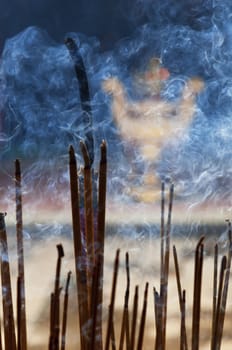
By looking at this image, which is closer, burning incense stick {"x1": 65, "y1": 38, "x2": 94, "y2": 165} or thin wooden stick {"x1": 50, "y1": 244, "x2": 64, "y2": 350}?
thin wooden stick {"x1": 50, "y1": 244, "x2": 64, "y2": 350}

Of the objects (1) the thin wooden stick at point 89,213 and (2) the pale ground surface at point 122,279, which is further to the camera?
(2) the pale ground surface at point 122,279

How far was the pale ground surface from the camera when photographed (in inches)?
55.9

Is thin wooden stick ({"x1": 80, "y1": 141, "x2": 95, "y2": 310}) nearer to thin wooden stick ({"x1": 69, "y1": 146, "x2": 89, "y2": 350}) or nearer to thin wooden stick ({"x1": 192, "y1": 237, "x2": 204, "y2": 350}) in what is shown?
thin wooden stick ({"x1": 69, "y1": 146, "x2": 89, "y2": 350})

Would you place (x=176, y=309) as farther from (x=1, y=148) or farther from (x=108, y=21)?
(x=108, y=21)

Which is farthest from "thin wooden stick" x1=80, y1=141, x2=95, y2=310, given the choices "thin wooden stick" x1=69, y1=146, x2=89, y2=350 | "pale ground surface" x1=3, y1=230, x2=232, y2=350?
"pale ground surface" x1=3, y1=230, x2=232, y2=350

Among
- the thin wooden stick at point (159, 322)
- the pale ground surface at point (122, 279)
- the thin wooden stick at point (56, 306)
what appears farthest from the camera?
the pale ground surface at point (122, 279)

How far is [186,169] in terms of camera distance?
4.90ft

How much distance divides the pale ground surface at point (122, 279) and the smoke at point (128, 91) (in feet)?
0.45

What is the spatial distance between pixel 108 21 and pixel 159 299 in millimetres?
782

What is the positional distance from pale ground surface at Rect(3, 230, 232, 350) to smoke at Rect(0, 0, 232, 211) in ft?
0.45

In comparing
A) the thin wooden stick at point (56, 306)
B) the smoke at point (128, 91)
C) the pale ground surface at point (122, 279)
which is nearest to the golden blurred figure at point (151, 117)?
the smoke at point (128, 91)

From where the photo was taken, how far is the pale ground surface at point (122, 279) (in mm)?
1420

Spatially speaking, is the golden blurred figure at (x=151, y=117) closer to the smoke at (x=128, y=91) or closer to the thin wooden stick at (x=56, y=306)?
the smoke at (x=128, y=91)

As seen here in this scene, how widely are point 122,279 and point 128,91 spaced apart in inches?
18.4
